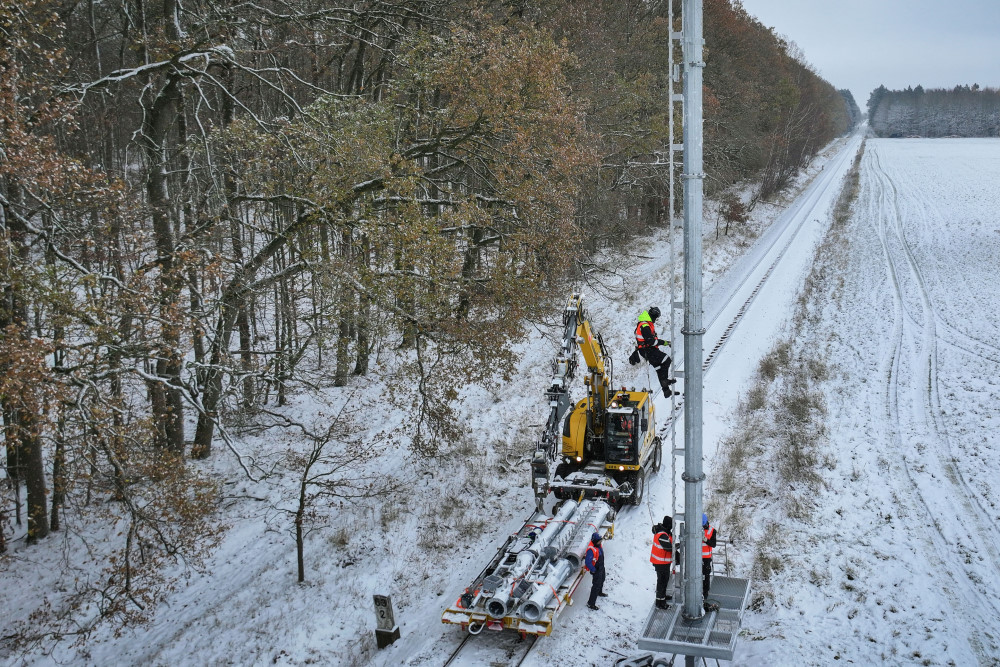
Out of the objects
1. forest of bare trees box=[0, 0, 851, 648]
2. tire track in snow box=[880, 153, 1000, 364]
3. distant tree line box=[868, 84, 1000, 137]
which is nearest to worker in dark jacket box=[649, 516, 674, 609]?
forest of bare trees box=[0, 0, 851, 648]

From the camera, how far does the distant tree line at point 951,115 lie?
491 ft

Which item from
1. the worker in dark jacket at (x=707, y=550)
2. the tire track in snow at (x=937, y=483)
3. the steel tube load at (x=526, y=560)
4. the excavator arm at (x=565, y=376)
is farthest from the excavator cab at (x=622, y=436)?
the tire track in snow at (x=937, y=483)

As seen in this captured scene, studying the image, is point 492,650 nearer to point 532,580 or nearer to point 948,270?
point 532,580

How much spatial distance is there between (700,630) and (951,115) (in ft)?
601

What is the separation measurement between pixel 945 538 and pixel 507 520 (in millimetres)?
8307

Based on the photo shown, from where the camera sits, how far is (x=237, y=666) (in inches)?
483

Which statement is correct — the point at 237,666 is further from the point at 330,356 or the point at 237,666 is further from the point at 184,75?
the point at 330,356

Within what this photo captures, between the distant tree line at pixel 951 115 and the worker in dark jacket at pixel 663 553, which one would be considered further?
the distant tree line at pixel 951 115

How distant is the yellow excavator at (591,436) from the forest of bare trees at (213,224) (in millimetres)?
2654

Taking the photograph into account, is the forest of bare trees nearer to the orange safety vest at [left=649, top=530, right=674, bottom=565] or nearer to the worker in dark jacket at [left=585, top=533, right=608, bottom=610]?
the worker in dark jacket at [left=585, top=533, right=608, bottom=610]

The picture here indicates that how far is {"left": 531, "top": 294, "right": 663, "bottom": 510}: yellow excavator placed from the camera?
569 inches

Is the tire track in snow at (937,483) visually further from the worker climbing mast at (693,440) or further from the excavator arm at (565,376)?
the excavator arm at (565,376)

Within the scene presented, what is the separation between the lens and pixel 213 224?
15.2 meters

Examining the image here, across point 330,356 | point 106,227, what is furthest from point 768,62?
point 106,227
